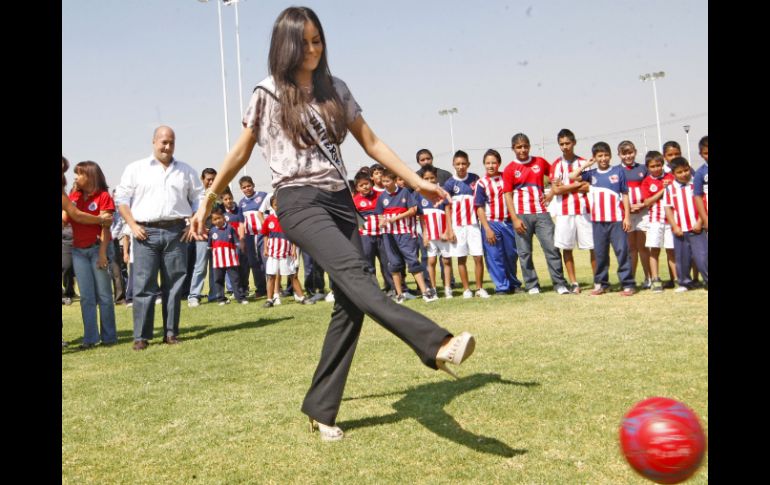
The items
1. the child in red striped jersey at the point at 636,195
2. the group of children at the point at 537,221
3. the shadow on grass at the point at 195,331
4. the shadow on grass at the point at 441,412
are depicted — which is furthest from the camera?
the child in red striped jersey at the point at 636,195

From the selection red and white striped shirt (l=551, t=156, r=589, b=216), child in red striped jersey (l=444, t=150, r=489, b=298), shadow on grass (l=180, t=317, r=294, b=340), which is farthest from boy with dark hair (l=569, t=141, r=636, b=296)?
shadow on grass (l=180, t=317, r=294, b=340)

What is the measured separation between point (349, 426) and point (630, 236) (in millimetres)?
8383

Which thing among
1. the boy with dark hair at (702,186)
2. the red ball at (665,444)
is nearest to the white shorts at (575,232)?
the boy with dark hair at (702,186)

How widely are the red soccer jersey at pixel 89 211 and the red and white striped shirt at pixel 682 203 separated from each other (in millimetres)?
7723

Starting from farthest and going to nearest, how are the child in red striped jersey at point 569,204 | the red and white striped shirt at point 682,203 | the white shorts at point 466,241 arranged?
the white shorts at point 466,241 < the child in red striped jersey at point 569,204 < the red and white striped shirt at point 682,203

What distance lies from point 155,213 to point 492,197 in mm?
5434

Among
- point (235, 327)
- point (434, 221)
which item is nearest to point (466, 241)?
point (434, 221)

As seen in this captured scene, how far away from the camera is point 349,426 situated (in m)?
4.44

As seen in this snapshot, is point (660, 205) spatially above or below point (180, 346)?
above

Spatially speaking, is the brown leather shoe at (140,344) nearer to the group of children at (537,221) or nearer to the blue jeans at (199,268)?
the group of children at (537,221)

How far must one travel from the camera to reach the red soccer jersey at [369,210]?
11625mm

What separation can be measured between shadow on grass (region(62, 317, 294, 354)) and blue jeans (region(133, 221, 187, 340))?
0.50m
